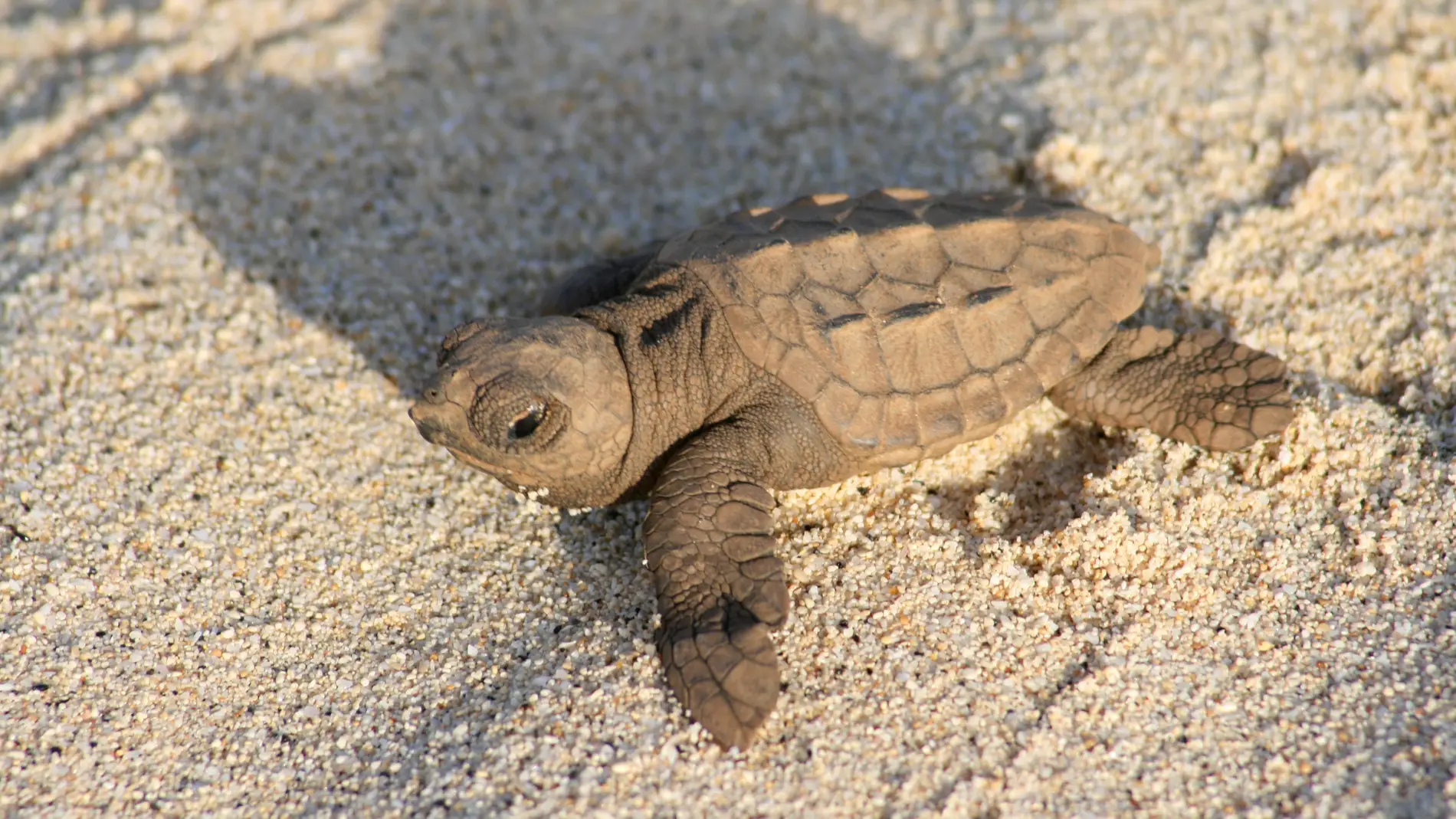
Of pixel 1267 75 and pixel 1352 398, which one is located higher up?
pixel 1267 75

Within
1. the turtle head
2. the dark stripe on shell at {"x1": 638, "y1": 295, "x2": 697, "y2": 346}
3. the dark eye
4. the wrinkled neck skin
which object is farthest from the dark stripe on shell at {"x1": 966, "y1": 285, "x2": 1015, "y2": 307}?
the dark eye

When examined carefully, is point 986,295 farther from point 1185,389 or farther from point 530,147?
point 530,147

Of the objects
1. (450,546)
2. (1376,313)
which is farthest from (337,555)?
(1376,313)

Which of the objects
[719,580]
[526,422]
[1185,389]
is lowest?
[719,580]

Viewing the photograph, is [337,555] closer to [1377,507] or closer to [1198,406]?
[1198,406]

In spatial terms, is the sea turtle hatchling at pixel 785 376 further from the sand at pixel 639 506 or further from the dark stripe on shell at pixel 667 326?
the sand at pixel 639 506

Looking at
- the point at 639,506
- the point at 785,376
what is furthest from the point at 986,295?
the point at 639,506

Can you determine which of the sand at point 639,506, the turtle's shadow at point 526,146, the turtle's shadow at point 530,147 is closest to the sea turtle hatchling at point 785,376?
the sand at point 639,506

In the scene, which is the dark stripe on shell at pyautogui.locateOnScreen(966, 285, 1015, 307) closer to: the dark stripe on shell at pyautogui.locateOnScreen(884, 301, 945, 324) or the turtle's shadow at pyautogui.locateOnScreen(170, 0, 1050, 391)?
the dark stripe on shell at pyautogui.locateOnScreen(884, 301, 945, 324)

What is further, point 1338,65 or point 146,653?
point 1338,65
